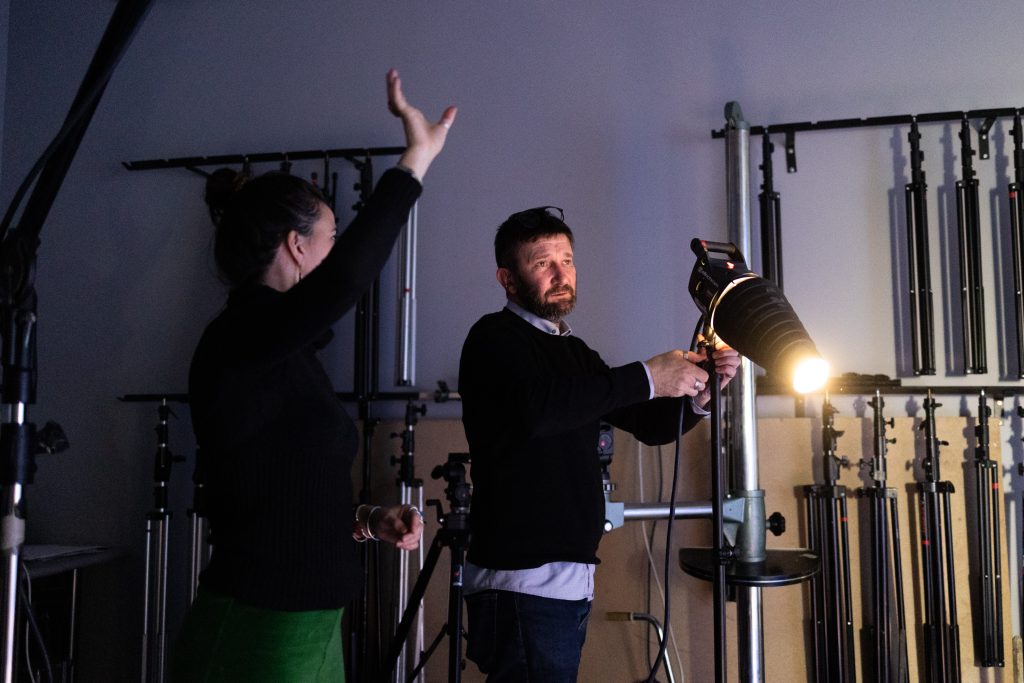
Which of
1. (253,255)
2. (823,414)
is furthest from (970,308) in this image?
(253,255)

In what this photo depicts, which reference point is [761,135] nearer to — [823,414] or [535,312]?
[823,414]

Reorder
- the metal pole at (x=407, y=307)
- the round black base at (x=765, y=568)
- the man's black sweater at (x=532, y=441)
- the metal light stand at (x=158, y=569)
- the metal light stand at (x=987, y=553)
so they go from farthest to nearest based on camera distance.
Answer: the metal pole at (x=407, y=307) < the metal light stand at (x=158, y=569) < the metal light stand at (x=987, y=553) < the round black base at (x=765, y=568) < the man's black sweater at (x=532, y=441)

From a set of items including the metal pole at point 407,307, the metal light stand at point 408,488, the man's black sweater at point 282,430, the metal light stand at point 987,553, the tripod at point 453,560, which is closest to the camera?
the man's black sweater at point 282,430

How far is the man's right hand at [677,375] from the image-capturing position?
173 cm

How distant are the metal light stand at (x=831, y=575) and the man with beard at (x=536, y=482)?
3.91 feet

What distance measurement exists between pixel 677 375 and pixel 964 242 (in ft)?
6.09

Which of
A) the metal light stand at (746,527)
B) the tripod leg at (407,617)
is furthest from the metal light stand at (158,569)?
the metal light stand at (746,527)

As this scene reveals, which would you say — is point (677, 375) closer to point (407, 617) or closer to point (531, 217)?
point (531, 217)

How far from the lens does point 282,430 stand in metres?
1.20

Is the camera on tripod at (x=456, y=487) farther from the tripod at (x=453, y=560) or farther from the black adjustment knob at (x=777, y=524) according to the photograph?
the black adjustment knob at (x=777, y=524)

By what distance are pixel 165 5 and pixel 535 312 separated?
280 centimetres

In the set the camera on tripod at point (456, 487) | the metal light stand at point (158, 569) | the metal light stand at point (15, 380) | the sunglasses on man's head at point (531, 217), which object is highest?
the sunglasses on man's head at point (531, 217)

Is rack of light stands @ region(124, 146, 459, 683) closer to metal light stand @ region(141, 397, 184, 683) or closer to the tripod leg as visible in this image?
metal light stand @ region(141, 397, 184, 683)

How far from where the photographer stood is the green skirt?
1144 mm
